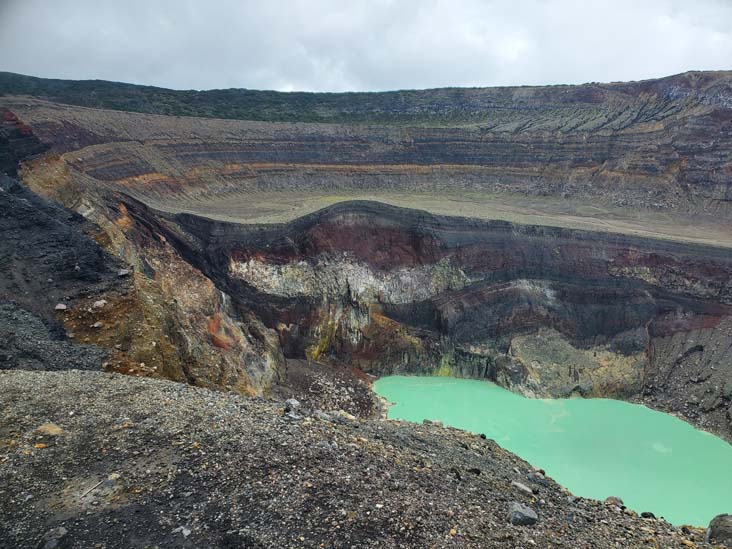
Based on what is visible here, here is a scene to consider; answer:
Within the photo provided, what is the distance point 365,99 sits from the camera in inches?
1734

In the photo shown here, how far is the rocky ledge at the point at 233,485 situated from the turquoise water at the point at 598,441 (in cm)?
884

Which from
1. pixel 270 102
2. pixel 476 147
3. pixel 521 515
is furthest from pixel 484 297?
pixel 270 102

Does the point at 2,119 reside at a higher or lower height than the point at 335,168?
lower

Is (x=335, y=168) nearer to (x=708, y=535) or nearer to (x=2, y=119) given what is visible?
(x=2, y=119)

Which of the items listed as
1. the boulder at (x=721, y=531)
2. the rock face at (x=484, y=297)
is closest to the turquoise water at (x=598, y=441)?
the rock face at (x=484, y=297)

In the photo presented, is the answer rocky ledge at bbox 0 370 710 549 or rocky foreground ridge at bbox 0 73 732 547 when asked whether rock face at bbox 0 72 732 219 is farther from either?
rocky ledge at bbox 0 370 710 549

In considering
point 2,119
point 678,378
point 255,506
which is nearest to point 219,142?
point 2,119

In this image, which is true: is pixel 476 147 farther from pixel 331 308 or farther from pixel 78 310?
pixel 78 310

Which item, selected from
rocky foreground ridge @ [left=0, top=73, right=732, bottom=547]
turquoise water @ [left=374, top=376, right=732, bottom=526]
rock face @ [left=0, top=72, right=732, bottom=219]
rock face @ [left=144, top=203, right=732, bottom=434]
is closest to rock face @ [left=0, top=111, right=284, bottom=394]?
rocky foreground ridge @ [left=0, top=73, right=732, bottom=547]

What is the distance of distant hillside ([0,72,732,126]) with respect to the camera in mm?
33812

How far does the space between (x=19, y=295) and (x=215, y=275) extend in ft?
35.9

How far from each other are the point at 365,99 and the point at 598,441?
33.1 meters

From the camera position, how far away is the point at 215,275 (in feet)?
73.0

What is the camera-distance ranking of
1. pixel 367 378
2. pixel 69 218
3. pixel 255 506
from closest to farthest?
pixel 255 506 → pixel 69 218 → pixel 367 378
